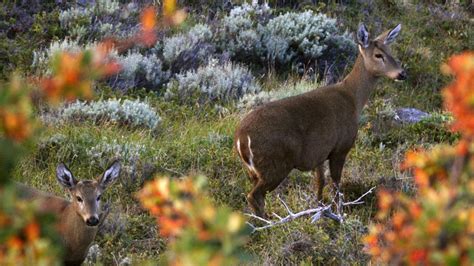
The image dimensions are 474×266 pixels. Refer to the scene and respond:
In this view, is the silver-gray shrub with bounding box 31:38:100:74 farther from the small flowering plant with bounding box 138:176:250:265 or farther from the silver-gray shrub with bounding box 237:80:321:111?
the small flowering plant with bounding box 138:176:250:265

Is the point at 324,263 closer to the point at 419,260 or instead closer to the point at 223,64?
the point at 419,260

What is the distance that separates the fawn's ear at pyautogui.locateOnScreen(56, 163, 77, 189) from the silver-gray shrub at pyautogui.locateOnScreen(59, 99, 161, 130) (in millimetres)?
2963

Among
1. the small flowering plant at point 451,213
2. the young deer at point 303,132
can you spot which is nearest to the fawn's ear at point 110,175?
the young deer at point 303,132

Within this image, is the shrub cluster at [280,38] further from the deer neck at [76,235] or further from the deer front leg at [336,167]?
the deer neck at [76,235]

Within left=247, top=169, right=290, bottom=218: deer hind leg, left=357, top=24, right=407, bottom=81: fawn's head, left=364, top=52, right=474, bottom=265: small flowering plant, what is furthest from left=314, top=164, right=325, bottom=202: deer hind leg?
left=364, top=52, right=474, bottom=265: small flowering plant

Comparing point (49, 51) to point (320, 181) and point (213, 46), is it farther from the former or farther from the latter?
point (320, 181)

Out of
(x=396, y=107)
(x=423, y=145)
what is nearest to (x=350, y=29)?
(x=396, y=107)

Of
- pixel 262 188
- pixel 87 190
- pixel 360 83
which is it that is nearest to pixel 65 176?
pixel 87 190

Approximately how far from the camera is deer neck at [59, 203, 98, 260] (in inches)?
250

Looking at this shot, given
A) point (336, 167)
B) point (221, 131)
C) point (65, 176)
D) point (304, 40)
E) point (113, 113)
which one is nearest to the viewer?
point (65, 176)

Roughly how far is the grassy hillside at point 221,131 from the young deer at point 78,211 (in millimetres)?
394

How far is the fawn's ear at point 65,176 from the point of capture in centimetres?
648

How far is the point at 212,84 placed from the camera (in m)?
11.3

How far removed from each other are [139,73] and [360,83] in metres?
3.46
